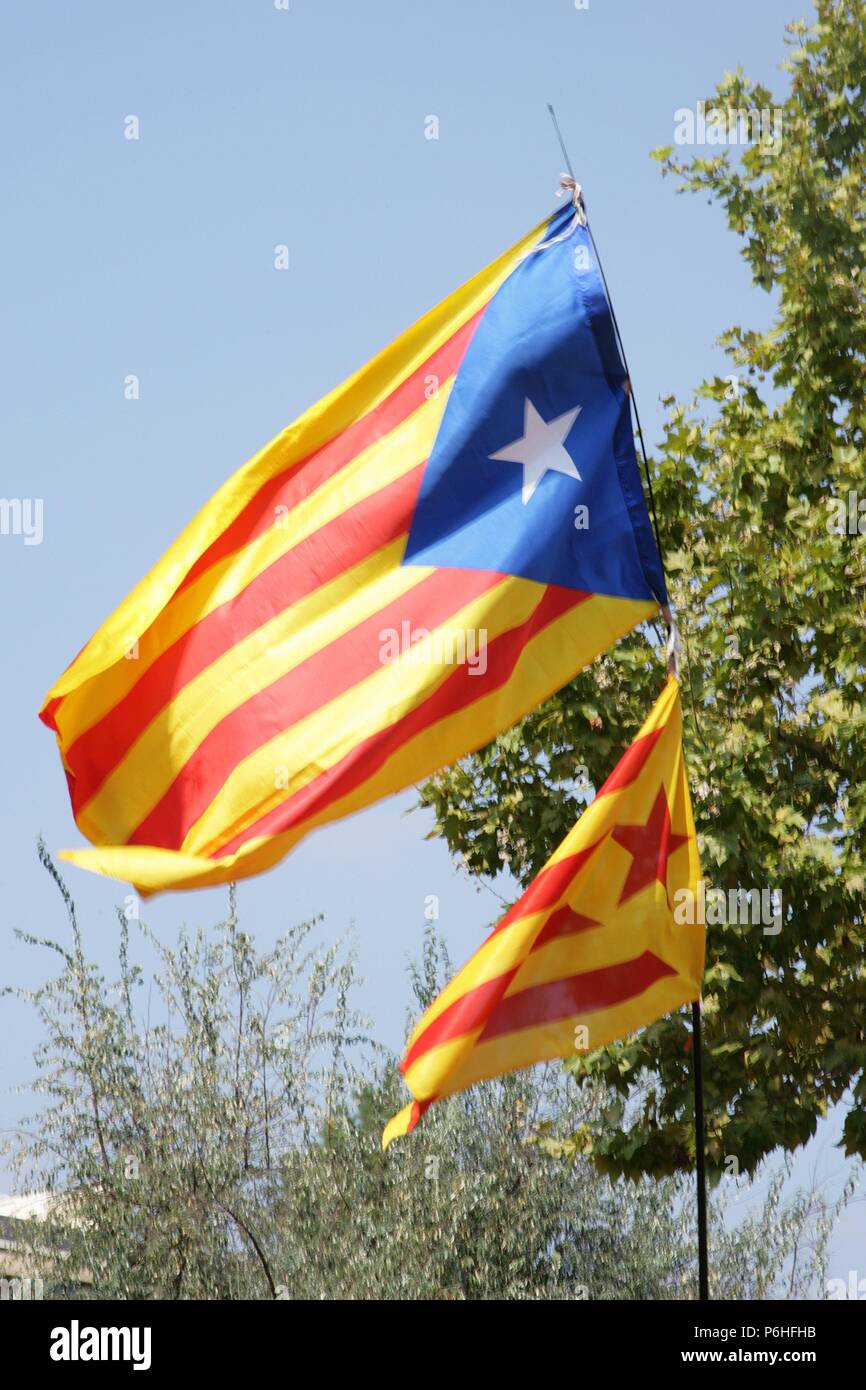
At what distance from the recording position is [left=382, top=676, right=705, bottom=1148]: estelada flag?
24.8 feet

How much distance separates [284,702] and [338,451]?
4.73 feet

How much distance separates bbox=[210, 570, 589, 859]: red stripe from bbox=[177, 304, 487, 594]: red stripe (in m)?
1.32

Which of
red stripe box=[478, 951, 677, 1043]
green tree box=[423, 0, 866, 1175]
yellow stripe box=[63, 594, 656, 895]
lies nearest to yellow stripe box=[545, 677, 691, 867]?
yellow stripe box=[63, 594, 656, 895]

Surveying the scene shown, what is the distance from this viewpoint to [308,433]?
28.8 feet

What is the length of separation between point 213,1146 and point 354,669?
7.83 m

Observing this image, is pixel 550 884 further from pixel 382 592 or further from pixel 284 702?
pixel 382 592

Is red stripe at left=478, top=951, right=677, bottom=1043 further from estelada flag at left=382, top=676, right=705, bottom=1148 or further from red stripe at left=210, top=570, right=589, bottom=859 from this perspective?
red stripe at left=210, top=570, right=589, bottom=859

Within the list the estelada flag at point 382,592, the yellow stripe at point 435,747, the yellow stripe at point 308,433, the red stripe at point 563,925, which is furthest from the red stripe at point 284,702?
the red stripe at point 563,925

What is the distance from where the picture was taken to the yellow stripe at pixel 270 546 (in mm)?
8297

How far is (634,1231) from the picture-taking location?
53.4 ft

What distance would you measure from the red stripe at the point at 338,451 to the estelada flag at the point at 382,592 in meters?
0.01
